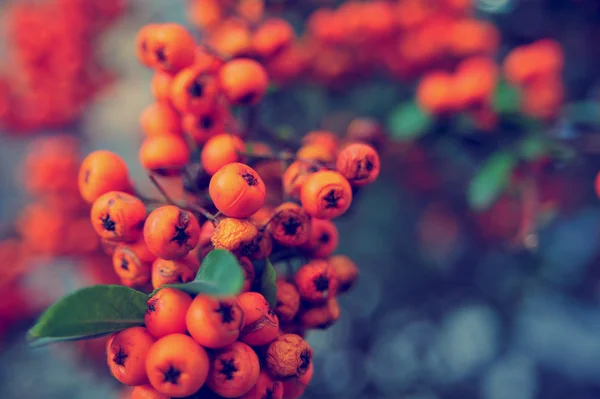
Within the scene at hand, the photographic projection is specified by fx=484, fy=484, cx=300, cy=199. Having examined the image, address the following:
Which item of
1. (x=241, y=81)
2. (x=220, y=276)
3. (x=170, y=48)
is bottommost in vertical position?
(x=220, y=276)

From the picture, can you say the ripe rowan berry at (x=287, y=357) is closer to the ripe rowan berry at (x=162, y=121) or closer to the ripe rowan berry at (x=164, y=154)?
the ripe rowan berry at (x=164, y=154)

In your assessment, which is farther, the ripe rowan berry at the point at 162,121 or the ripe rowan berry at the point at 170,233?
the ripe rowan berry at the point at 162,121

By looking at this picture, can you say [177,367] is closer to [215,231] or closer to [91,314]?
[91,314]

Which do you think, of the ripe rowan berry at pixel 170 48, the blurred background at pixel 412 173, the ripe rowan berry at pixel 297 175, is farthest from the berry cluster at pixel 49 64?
the ripe rowan berry at pixel 297 175

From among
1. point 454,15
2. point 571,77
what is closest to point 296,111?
point 454,15

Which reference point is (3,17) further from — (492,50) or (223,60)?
(492,50)

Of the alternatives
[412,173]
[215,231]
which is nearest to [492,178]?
[412,173]

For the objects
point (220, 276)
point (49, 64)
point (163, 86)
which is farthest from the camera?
point (49, 64)
